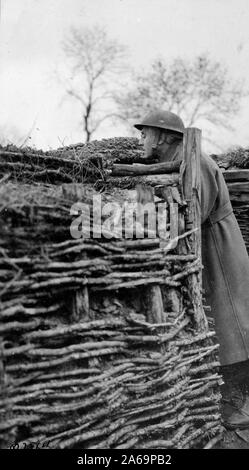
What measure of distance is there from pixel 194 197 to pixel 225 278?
0.90 meters

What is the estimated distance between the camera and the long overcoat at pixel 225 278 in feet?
14.6

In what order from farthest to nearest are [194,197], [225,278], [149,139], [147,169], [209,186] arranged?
[149,139], [225,278], [209,186], [147,169], [194,197]

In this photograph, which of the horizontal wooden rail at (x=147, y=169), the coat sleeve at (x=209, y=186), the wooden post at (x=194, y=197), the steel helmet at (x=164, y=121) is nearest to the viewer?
the wooden post at (x=194, y=197)

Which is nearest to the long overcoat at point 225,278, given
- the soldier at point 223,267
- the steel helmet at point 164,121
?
the soldier at point 223,267

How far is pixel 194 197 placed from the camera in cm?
389

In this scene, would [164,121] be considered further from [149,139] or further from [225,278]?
[225,278]

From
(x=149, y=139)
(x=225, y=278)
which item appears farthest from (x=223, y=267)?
(x=149, y=139)

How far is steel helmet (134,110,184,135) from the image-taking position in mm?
4578

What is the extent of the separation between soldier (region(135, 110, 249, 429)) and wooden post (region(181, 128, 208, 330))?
0.43 meters

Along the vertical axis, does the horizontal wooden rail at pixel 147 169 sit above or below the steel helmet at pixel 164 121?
below

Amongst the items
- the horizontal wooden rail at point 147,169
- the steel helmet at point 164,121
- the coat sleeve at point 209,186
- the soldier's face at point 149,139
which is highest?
the steel helmet at point 164,121

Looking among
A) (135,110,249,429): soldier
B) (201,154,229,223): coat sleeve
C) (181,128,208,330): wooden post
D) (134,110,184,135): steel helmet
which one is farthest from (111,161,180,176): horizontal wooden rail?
(134,110,184,135): steel helmet

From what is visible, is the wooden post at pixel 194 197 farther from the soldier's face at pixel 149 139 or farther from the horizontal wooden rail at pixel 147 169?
the soldier's face at pixel 149 139
